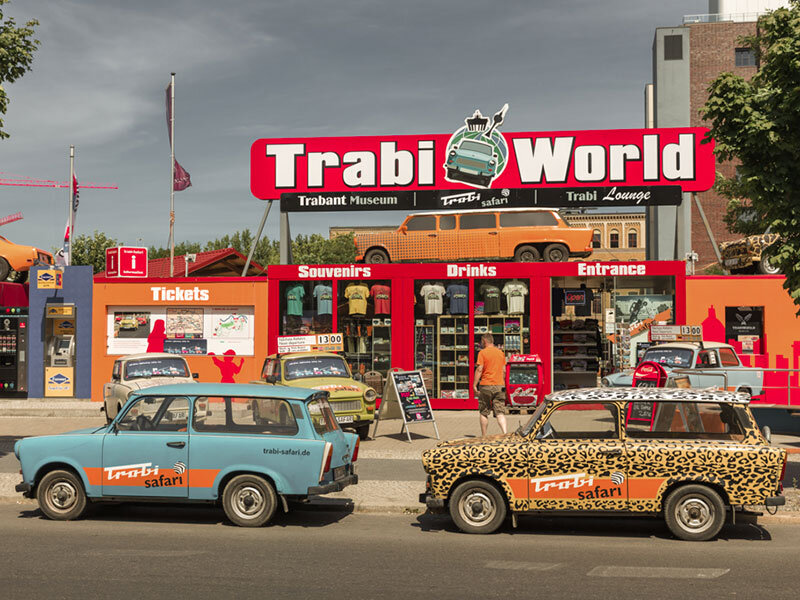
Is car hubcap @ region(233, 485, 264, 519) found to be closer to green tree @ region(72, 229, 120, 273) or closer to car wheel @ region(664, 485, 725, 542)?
car wheel @ region(664, 485, 725, 542)

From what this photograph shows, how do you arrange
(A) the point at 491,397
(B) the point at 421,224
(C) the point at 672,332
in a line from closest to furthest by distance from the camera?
(A) the point at 491,397
(C) the point at 672,332
(B) the point at 421,224

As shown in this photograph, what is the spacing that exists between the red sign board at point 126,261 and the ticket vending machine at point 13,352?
2.81 m

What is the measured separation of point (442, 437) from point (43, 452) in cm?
916

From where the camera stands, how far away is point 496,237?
24203 mm

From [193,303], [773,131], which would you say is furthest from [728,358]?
[193,303]

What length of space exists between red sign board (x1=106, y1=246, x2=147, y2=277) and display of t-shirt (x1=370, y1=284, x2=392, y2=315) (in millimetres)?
7258

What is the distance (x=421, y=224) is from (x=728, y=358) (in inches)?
360

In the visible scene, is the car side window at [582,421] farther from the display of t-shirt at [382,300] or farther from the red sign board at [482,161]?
the red sign board at [482,161]

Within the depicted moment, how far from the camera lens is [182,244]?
91688mm

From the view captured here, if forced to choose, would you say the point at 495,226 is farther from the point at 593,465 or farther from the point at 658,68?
the point at 658,68

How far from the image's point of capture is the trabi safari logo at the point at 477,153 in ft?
79.2

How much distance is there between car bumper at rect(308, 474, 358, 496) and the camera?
973 centimetres

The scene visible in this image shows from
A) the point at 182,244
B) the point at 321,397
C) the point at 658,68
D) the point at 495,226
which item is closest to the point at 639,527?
the point at 321,397

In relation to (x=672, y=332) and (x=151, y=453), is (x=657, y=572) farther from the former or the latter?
(x=672, y=332)
